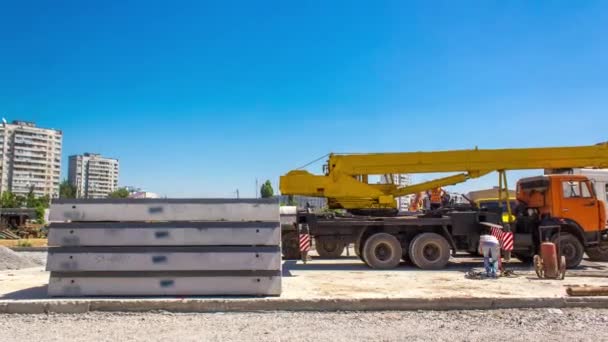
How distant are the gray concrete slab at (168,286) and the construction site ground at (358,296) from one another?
6.9 inches

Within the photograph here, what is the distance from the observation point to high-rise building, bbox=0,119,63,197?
116750 mm

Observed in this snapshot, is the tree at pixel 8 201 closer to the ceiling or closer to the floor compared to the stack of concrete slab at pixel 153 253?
closer to the ceiling

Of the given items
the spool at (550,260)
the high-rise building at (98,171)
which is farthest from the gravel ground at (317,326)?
the high-rise building at (98,171)

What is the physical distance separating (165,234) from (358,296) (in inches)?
123

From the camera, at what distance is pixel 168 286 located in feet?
24.3

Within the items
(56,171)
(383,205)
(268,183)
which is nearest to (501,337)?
(383,205)

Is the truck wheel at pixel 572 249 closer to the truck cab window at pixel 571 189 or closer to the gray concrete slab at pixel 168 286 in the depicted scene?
the truck cab window at pixel 571 189

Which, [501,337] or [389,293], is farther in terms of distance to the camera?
[389,293]

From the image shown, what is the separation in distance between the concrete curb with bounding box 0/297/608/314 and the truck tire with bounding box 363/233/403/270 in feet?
17.5

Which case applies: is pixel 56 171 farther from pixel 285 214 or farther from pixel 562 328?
pixel 562 328

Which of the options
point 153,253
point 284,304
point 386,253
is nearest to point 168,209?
point 153,253

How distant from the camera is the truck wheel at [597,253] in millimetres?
13659

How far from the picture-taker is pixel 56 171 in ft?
429

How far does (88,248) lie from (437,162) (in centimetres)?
960
